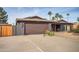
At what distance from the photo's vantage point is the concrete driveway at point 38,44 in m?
3.72

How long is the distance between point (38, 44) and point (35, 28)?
301mm

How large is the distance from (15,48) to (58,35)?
74cm

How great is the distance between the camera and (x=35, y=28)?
3.90 metres

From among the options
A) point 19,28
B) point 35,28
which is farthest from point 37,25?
point 19,28

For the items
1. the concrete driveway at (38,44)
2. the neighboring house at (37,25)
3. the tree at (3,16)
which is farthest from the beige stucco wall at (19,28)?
the tree at (3,16)

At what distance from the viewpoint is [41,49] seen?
147 inches

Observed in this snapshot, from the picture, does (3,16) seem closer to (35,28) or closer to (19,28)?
(19,28)

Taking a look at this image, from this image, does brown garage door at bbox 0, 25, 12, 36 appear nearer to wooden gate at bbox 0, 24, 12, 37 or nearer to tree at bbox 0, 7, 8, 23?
wooden gate at bbox 0, 24, 12, 37

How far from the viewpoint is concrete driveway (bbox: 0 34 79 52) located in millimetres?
3723

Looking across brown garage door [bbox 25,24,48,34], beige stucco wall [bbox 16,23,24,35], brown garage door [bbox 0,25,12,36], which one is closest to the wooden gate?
brown garage door [bbox 0,25,12,36]
